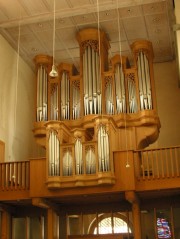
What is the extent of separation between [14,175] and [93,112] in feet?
10.4

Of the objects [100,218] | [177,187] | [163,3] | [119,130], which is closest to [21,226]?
[100,218]

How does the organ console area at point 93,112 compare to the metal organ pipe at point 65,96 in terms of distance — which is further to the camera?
the metal organ pipe at point 65,96

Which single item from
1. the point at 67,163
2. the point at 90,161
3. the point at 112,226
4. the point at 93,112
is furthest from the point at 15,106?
the point at 112,226

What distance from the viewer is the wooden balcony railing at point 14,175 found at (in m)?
13.4

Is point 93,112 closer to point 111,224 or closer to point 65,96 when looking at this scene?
point 65,96

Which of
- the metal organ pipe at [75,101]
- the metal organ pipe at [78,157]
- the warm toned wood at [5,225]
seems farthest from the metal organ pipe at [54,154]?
the warm toned wood at [5,225]

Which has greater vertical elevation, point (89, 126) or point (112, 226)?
point (89, 126)

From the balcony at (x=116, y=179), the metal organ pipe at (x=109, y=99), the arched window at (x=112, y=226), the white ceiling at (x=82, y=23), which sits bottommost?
the arched window at (x=112, y=226)

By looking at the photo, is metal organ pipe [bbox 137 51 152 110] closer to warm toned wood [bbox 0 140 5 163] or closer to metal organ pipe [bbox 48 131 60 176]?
metal organ pipe [bbox 48 131 60 176]

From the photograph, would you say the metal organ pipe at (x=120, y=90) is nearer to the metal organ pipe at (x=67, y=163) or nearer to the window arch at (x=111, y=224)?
the metal organ pipe at (x=67, y=163)

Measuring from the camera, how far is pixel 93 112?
47.4 feet

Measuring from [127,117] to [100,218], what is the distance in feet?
10.9

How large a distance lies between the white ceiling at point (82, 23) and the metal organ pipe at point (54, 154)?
160 inches

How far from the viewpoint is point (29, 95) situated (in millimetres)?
17219
